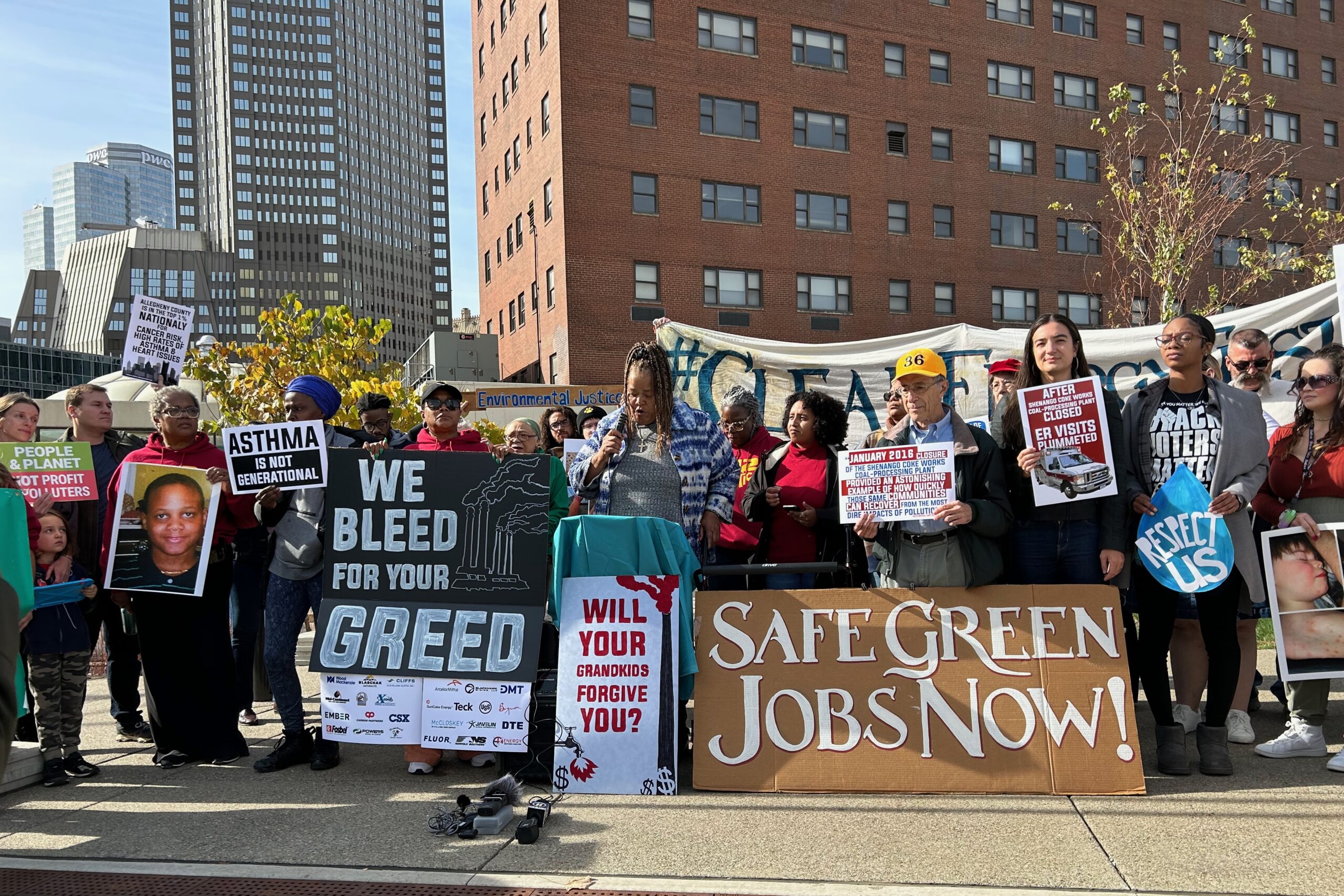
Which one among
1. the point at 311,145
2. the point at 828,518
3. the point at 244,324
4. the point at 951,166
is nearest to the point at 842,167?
the point at 951,166

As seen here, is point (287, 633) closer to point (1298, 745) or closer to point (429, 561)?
point (429, 561)

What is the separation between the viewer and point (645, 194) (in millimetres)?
35812

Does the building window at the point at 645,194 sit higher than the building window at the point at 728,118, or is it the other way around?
the building window at the point at 728,118

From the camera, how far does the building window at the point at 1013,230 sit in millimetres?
40906

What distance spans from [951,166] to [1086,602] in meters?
38.0

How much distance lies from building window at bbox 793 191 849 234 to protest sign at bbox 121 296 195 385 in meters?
31.3

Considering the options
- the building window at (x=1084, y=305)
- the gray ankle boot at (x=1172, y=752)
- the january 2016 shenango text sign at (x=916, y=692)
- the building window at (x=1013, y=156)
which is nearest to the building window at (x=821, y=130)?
the building window at (x=1013, y=156)

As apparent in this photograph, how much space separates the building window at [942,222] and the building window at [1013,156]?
104 inches

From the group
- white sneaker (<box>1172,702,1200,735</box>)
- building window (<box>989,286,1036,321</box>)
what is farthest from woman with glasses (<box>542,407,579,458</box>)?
building window (<box>989,286,1036,321</box>)

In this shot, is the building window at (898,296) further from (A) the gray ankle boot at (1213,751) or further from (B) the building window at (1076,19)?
(A) the gray ankle boot at (1213,751)

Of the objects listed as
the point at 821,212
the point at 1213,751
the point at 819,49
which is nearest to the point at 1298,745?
the point at 1213,751

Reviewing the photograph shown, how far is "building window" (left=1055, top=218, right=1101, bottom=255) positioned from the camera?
4188cm

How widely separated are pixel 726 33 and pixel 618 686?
35.7 m

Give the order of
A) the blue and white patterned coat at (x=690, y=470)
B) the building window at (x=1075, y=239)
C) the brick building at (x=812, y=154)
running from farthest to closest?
the building window at (x=1075, y=239), the brick building at (x=812, y=154), the blue and white patterned coat at (x=690, y=470)
